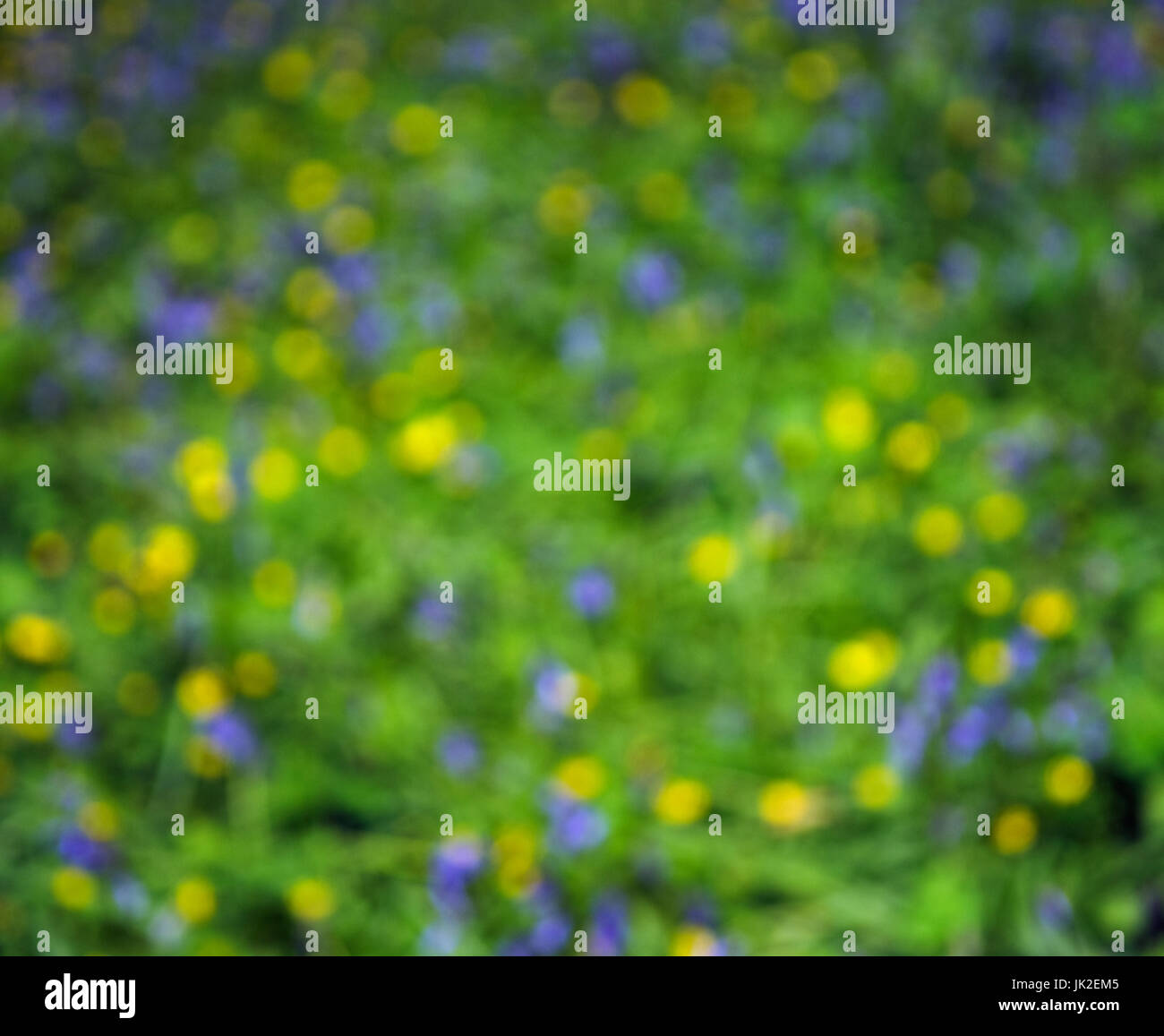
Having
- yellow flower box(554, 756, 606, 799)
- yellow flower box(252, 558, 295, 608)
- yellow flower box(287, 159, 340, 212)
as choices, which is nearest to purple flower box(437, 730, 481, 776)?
yellow flower box(554, 756, 606, 799)

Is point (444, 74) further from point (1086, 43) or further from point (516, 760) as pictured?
point (516, 760)

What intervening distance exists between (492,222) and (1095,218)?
107 centimetres

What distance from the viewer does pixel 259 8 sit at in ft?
9.35

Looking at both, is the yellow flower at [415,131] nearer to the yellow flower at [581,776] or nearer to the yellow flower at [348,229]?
the yellow flower at [348,229]

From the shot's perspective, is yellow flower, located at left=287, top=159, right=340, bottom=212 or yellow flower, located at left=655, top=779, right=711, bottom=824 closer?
yellow flower, located at left=655, top=779, right=711, bottom=824

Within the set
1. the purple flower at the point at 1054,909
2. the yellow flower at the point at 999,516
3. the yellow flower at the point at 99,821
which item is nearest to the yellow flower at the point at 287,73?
the yellow flower at the point at 99,821

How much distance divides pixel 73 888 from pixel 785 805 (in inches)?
38.8

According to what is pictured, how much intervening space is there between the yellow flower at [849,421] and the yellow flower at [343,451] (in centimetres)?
76

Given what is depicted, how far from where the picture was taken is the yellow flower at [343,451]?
221 cm

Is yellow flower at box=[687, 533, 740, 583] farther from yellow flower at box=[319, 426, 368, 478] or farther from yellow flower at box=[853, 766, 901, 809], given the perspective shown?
yellow flower at box=[319, 426, 368, 478]

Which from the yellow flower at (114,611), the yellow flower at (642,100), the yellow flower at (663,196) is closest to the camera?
the yellow flower at (114,611)

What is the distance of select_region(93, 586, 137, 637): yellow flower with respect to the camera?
2.07 metres

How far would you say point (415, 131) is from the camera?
264 centimetres

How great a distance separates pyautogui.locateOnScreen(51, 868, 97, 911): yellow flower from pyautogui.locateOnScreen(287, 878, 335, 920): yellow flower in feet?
0.91
